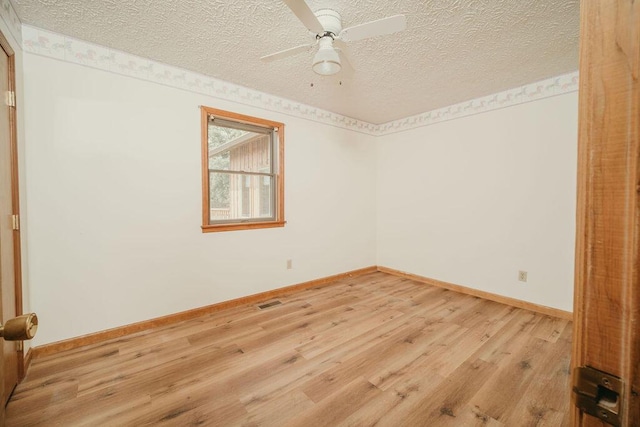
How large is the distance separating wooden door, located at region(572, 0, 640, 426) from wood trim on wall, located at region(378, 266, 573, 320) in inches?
124

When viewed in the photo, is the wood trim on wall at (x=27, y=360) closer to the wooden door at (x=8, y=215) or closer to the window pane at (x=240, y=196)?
the wooden door at (x=8, y=215)

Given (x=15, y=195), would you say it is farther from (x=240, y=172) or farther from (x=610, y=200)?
(x=610, y=200)

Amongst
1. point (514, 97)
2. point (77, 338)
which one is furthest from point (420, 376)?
point (514, 97)

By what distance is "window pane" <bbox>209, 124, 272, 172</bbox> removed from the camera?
2.95 meters

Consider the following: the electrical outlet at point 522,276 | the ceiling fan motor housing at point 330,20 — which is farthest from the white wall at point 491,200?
the ceiling fan motor housing at point 330,20

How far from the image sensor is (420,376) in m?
1.84

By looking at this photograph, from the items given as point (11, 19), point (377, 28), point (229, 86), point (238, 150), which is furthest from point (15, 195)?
point (377, 28)

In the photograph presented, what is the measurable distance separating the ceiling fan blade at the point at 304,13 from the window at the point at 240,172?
163cm

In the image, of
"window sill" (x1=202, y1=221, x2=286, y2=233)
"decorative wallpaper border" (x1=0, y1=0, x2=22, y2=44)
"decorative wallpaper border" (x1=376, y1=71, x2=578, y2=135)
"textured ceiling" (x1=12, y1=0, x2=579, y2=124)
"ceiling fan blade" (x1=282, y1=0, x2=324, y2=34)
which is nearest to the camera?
"ceiling fan blade" (x1=282, y1=0, x2=324, y2=34)

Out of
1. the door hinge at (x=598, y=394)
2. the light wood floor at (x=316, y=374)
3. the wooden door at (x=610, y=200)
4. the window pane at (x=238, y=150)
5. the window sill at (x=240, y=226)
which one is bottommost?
the light wood floor at (x=316, y=374)

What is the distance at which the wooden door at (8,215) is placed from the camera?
157 centimetres

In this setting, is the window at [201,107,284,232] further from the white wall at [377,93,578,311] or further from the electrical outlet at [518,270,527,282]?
the electrical outlet at [518,270,527,282]

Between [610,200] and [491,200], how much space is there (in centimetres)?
330

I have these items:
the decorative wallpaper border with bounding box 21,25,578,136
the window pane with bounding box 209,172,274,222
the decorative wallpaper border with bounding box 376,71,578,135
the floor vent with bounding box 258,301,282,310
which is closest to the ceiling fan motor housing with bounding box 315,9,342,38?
the decorative wallpaper border with bounding box 21,25,578,136
